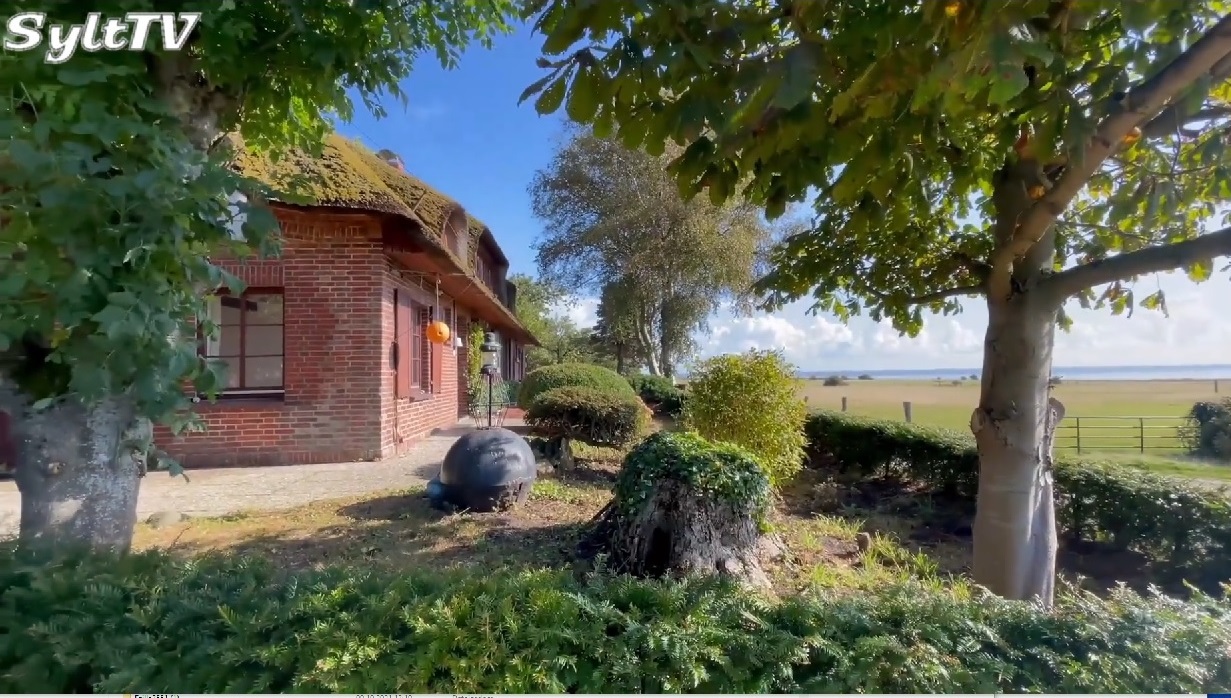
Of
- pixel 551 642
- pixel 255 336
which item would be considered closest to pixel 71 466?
pixel 551 642

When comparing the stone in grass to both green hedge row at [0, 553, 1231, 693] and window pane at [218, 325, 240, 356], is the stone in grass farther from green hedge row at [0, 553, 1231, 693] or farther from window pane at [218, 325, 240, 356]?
green hedge row at [0, 553, 1231, 693]

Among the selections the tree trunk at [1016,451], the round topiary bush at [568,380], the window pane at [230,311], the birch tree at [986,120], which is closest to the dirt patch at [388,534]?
the tree trunk at [1016,451]

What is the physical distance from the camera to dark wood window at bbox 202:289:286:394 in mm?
8875

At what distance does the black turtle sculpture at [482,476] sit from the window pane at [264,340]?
176 inches

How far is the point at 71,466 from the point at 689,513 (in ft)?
11.1

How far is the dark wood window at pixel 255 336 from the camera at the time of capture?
8.88 meters

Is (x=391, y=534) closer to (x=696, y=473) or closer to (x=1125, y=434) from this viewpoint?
(x=696, y=473)

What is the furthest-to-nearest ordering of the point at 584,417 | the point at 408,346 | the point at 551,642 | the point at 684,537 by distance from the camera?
the point at 408,346, the point at 584,417, the point at 684,537, the point at 551,642

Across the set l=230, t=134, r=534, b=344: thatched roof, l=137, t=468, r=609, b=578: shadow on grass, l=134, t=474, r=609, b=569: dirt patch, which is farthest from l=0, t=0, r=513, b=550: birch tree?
l=230, t=134, r=534, b=344: thatched roof

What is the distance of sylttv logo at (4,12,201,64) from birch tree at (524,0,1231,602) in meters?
1.79

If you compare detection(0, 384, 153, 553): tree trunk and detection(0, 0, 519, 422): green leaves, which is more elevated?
detection(0, 0, 519, 422): green leaves

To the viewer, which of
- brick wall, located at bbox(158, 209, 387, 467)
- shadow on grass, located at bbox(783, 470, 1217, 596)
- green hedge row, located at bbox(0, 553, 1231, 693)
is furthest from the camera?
brick wall, located at bbox(158, 209, 387, 467)

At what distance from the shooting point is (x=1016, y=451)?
3.44 m

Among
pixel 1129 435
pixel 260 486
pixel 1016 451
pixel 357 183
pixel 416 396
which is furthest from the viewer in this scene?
pixel 1129 435
